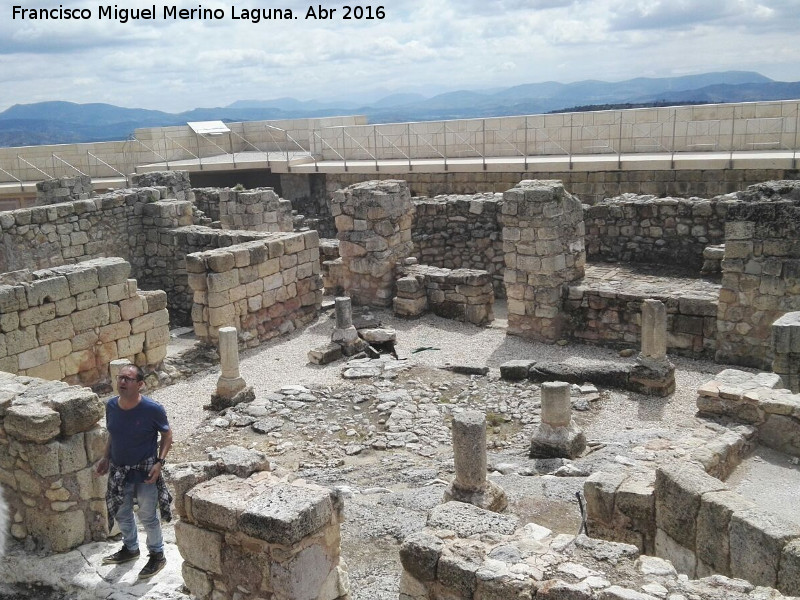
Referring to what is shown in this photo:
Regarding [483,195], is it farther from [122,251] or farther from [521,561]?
[521,561]

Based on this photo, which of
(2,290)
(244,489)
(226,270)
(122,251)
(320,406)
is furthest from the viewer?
(122,251)

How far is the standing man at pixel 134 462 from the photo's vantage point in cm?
538

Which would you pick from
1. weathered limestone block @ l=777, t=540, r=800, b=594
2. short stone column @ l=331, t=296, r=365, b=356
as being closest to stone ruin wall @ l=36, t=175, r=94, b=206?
short stone column @ l=331, t=296, r=365, b=356

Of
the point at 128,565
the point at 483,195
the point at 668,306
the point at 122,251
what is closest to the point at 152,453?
the point at 128,565

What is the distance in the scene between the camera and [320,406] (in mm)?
10445

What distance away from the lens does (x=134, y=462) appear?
17.7 ft

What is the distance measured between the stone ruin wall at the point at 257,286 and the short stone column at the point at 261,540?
7.51 m

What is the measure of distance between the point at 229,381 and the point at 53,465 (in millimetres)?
4999

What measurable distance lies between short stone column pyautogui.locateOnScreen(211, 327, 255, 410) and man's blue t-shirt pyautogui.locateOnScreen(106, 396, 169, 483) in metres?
5.03

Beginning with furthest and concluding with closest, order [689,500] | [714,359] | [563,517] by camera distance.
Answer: [714,359] < [563,517] < [689,500]

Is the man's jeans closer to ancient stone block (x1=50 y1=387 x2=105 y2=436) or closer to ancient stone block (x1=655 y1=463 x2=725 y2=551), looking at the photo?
ancient stone block (x1=50 y1=387 x2=105 y2=436)

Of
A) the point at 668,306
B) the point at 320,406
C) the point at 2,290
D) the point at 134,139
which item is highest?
the point at 134,139

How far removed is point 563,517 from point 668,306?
6.10m

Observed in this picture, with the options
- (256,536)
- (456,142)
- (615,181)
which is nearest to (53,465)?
(256,536)
